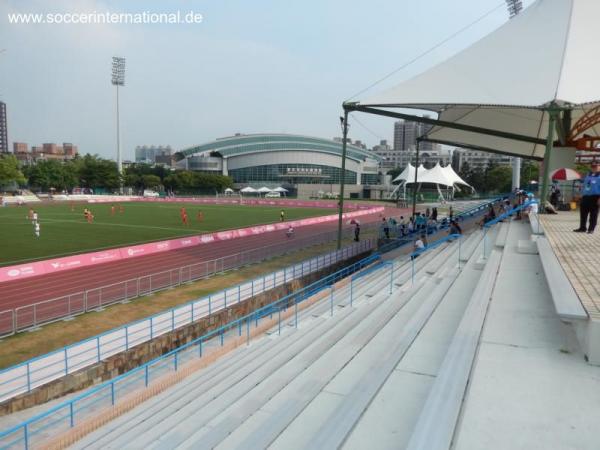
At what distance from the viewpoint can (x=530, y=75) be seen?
17219 millimetres

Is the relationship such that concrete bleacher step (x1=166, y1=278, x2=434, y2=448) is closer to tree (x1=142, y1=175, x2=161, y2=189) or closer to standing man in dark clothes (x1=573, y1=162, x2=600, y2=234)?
standing man in dark clothes (x1=573, y1=162, x2=600, y2=234)

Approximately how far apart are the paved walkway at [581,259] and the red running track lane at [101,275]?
16.5 meters

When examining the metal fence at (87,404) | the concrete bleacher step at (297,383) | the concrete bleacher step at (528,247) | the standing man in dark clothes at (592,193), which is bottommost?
the metal fence at (87,404)

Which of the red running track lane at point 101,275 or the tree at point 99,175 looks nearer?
the red running track lane at point 101,275

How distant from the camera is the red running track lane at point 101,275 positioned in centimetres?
1656

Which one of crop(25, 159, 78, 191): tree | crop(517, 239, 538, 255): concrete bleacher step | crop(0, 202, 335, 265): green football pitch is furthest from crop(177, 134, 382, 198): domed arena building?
crop(517, 239, 538, 255): concrete bleacher step

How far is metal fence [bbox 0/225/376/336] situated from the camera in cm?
1277

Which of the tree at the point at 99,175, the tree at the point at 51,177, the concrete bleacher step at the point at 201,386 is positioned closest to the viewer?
the concrete bleacher step at the point at 201,386

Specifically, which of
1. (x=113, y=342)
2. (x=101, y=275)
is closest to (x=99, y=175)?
(x=101, y=275)

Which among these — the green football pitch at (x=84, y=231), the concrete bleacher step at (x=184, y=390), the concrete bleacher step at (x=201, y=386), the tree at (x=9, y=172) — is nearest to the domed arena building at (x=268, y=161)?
the tree at (x=9, y=172)

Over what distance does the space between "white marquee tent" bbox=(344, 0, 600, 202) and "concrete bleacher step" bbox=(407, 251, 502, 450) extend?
471 inches

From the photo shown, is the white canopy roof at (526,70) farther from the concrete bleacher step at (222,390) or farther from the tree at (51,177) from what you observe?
the tree at (51,177)

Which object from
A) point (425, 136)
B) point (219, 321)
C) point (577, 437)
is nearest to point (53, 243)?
point (219, 321)

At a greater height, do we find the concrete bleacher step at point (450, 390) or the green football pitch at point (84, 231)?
the concrete bleacher step at point (450, 390)
